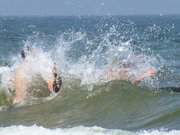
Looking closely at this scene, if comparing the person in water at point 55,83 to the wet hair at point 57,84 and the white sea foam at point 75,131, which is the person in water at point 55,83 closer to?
the wet hair at point 57,84

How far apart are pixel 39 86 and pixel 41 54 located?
1676 millimetres

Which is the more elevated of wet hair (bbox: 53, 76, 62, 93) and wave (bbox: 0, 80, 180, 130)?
wet hair (bbox: 53, 76, 62, 93)

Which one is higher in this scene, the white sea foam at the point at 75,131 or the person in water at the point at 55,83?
the person in water at the point at 55,83

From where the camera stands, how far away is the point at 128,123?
15031mm

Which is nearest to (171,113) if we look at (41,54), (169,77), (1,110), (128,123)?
(128,123)

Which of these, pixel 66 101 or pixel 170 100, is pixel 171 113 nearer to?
pixel 170 100

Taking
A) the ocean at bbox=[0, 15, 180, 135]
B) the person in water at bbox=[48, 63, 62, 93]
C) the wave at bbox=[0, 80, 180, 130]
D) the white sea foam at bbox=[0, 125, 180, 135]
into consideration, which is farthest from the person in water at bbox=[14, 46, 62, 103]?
the white sea foam at bbox=[0, 125, 180, 135]

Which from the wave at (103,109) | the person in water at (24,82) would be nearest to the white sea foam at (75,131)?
the wave at (103,109)

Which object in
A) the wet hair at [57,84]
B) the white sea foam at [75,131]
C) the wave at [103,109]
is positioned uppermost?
the wet hair at [57,84]

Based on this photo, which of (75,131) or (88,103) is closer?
(75,131)

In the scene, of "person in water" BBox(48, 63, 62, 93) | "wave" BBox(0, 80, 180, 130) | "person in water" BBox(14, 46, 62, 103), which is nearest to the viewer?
"wave" BBox(0, 80, 180, 130)

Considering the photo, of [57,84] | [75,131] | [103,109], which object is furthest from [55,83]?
[75,131]

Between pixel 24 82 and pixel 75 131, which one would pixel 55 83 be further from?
pixel 75 131

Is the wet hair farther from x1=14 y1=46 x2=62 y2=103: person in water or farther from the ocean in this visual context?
the ocean
